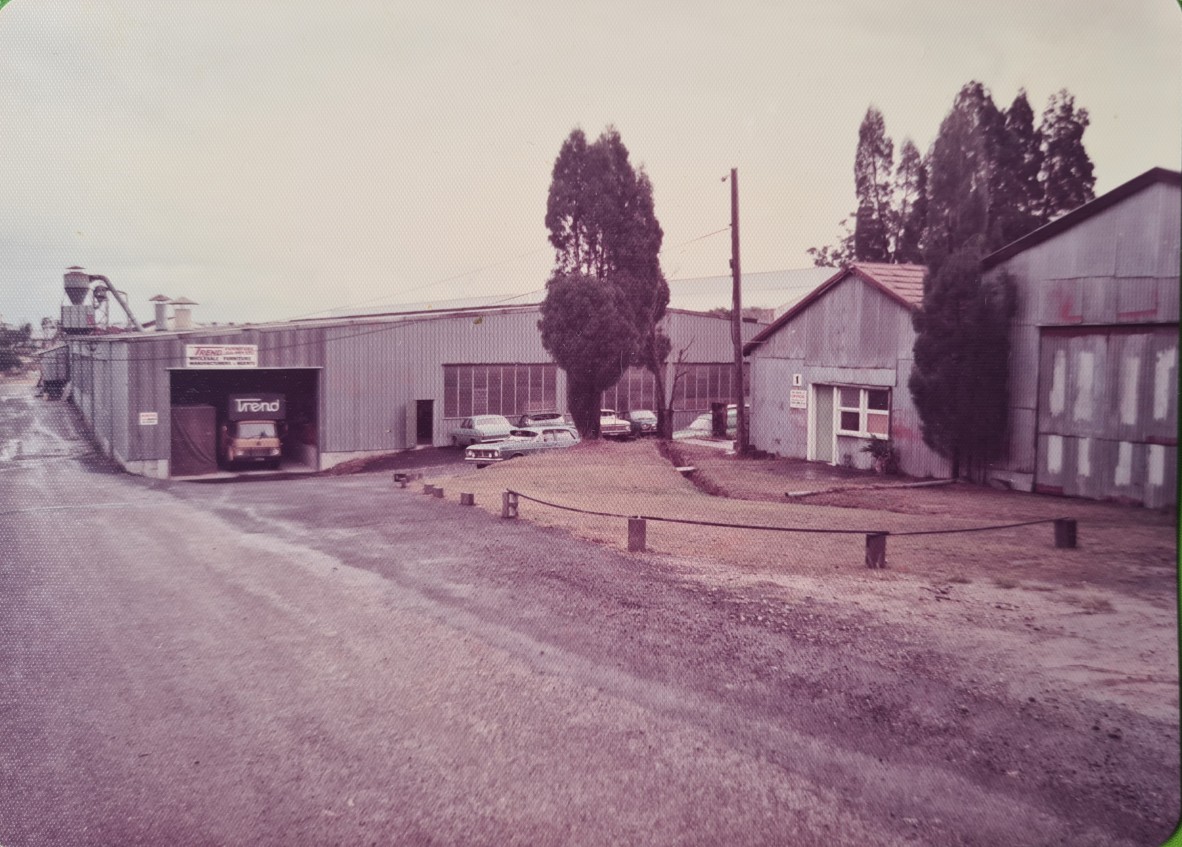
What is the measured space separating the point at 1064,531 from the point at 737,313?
7.73 feet

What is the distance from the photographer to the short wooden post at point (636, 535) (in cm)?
604

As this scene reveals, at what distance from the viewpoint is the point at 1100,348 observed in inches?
94.0

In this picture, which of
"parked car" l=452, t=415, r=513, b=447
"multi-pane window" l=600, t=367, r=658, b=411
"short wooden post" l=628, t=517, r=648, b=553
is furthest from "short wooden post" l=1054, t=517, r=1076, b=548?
"parked car" l=452, t=415, r=513, b=447

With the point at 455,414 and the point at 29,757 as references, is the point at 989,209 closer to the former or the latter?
the point at 29,757

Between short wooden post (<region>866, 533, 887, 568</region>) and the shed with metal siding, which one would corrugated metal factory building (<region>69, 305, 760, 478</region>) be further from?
short wooden post (<region>866, 533, 887, 568</region>)

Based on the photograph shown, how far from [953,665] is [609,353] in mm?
2378

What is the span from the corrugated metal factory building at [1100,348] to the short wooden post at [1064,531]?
0.11 meters

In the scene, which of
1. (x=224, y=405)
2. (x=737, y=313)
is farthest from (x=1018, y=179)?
(x=224, y=405)

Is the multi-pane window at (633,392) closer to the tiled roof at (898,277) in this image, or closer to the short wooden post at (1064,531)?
the tiled roof at (898,277)

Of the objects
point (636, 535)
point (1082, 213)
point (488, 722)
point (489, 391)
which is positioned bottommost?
point (488, 722)

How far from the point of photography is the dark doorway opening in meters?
15.8

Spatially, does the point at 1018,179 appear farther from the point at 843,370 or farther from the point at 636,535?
the point at 636,535

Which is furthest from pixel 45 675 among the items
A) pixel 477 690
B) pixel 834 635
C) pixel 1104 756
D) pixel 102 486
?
pixel 1104 756

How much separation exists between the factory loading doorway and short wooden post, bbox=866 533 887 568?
4320 millimetres
